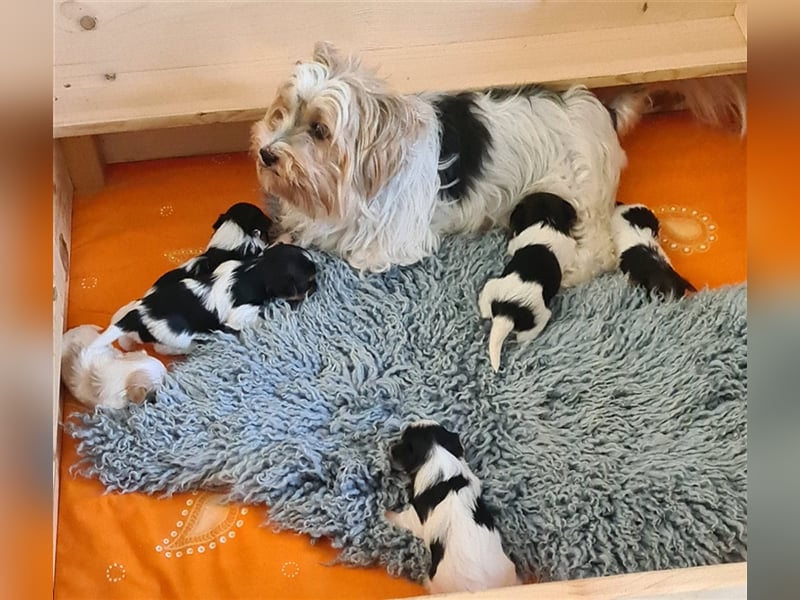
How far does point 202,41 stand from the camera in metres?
2.07

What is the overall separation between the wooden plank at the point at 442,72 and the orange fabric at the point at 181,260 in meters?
0.26

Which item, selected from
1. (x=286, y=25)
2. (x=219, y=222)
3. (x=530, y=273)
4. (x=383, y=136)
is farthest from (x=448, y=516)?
(x=286, y=25)

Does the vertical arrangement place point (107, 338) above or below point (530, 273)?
below

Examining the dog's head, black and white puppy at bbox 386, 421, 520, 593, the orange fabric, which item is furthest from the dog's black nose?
black and white puppy at bbox 386, 421, 520, 593

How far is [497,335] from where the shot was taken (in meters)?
1.80

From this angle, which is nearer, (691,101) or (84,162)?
(84,162)

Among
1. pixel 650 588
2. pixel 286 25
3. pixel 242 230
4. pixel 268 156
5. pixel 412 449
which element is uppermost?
pixel 286 25

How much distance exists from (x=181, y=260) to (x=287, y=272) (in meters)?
0.34

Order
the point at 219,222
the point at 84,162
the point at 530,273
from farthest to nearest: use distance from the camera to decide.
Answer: the point at 84,162 < the point at 219,222 < the point at 530,273

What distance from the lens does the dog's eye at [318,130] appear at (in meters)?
1.83

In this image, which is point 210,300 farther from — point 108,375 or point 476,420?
point 476,420

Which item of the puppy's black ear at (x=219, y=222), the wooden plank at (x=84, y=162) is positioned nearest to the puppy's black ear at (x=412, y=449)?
the puppy's black ear at (x=219, y=222)
